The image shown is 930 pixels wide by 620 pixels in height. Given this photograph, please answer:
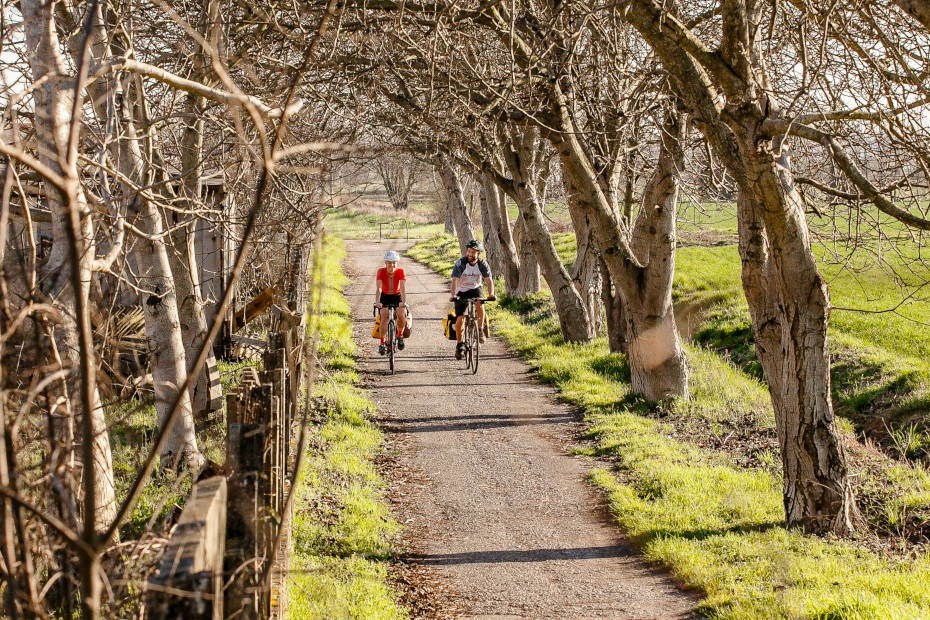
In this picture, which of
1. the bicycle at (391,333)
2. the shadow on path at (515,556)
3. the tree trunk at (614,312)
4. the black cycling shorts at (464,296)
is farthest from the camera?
the bicycle at (391,333)

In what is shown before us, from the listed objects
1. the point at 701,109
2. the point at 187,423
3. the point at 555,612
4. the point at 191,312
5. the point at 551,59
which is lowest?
the point at 555,612

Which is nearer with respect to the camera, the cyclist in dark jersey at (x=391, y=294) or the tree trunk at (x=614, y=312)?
the tree trunk at (x=614, y=312)

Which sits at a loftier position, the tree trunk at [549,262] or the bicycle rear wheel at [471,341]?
the tree trunk at [549,262]

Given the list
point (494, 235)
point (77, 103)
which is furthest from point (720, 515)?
point (494, 235)

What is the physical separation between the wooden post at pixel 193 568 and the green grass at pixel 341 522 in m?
1.00

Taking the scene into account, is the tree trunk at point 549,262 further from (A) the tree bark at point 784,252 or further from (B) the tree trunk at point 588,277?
(A) the tree bark at point 784,252

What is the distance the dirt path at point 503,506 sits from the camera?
224 inches

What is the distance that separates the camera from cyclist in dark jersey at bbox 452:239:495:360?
12531mm

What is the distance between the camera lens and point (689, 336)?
17516 millimetres

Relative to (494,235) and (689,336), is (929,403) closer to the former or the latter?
(689,336)

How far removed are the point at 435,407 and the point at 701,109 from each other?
231 inches

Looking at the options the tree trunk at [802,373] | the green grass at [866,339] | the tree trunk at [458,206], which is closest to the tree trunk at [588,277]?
the green grass at [866,339]

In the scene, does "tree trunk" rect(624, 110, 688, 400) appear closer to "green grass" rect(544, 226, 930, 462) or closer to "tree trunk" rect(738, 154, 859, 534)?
"green grass" rect(544, 226, 930, 462)

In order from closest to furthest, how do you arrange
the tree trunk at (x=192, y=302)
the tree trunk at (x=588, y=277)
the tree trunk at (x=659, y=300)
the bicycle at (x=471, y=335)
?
the tree trunk at (x=192, y=302) < the tree trunk at (x=659, y=300) < the bicycle at (x=471, y=335) < the tree trunk at (x=588, y=277)
